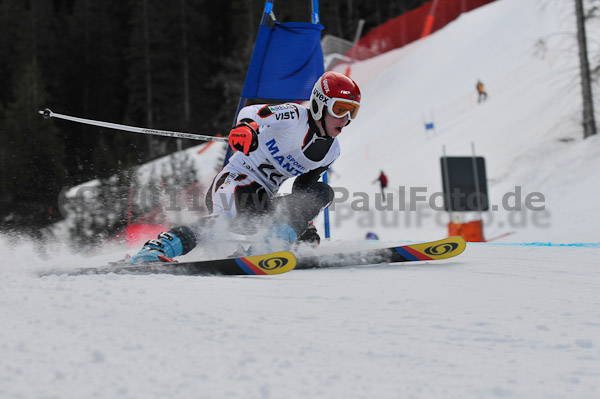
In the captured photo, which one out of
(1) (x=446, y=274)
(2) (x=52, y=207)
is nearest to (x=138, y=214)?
(2) (x=52, y=207)

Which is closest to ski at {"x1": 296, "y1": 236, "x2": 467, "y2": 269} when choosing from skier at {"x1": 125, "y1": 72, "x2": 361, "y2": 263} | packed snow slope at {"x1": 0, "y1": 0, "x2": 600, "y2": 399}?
packed snow slope at {"x1": 0, "y1": 0, "x2": 600, "y2": 399}

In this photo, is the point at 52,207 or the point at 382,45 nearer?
the point at 52,207

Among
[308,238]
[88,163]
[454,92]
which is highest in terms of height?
[454,92]

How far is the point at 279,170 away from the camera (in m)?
4.03

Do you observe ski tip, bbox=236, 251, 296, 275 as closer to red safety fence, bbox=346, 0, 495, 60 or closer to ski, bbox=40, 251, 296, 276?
ski, bbox=40, 251, 296, 276

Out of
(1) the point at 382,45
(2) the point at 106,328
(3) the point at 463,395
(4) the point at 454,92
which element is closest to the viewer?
(3) the point at 463,395

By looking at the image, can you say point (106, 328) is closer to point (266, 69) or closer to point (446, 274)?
point (446, 274)

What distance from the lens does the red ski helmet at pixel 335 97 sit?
12.4 feet

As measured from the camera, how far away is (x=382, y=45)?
31531 millimetres

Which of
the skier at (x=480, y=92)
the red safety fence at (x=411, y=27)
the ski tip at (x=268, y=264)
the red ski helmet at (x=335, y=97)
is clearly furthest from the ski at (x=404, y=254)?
the red safety fence at (x=411, y=27)

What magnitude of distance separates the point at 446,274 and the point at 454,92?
2257cm

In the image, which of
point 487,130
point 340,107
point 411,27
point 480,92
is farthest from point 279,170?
point 411,27

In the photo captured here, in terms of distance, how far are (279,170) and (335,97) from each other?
26.7 inches

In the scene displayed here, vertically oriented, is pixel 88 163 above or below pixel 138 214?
above
